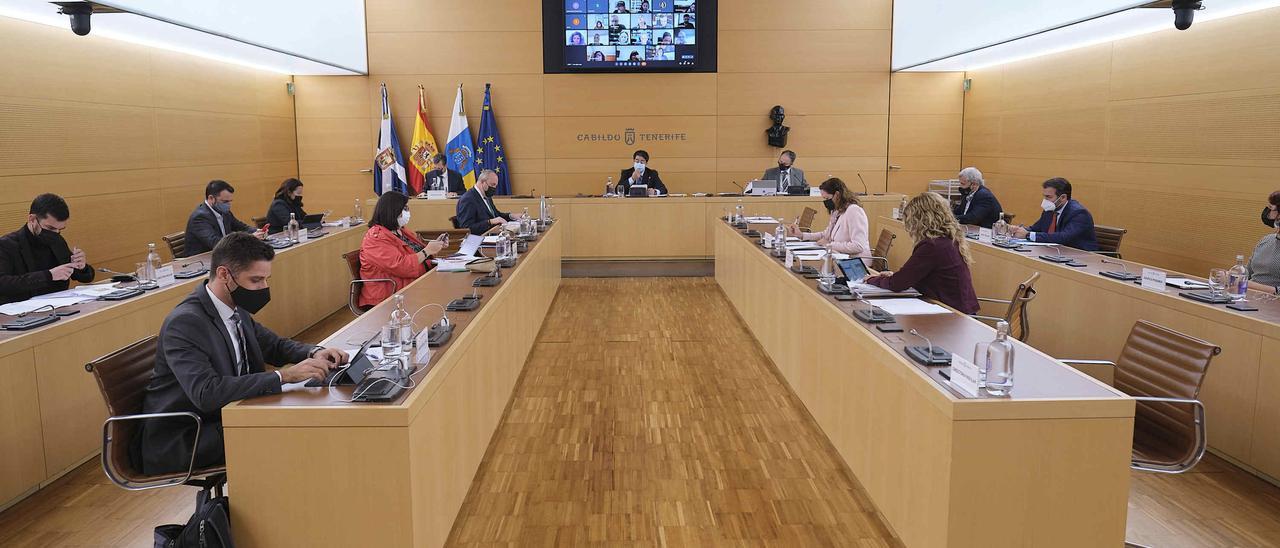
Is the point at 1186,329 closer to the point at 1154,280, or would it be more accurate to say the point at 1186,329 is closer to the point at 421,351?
the point at 1154,280

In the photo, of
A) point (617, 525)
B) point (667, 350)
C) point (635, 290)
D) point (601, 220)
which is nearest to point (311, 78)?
point (601, 220)

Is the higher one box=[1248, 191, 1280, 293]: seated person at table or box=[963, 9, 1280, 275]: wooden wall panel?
box=[963, 9, 1280, 275]: wooden wall panel

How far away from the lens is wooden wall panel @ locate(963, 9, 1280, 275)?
6934mm

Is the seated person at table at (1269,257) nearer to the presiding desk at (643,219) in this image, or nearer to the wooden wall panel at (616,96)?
the presiding desk at (643,219)

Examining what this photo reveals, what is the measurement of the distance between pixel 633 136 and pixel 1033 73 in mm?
5147

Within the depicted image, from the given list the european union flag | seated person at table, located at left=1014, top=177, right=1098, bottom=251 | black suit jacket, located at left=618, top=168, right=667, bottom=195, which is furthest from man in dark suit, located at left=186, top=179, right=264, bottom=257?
seated person at table, located at left=1014, top=177, right=1098, bottom=251

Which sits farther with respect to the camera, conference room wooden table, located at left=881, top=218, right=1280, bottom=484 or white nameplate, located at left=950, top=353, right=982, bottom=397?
conference room wooden table, located at left=881, top=218, right=1280, bottom=484

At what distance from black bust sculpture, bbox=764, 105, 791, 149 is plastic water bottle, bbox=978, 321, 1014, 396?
9.00 m

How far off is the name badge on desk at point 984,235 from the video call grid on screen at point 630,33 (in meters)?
5.00

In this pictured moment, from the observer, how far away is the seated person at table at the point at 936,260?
460 cm

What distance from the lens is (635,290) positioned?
9.52 meters

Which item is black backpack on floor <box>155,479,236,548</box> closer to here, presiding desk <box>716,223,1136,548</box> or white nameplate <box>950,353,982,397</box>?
presiding desk <box>716,223,1136,548</box>

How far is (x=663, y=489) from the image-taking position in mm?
4027

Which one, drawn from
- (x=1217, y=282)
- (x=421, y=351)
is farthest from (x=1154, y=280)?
(x=421, y=351)
